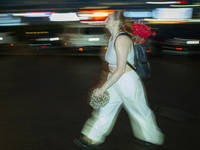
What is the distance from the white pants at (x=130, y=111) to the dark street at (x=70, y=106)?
27cm

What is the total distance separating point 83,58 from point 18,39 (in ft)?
16.7

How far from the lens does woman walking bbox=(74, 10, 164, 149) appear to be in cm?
277

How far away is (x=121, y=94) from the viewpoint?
302 centimetres

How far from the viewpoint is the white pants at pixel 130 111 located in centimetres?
297

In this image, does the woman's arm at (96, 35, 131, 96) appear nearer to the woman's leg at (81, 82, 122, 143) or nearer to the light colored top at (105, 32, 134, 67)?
the light colored top at (105, 32, 134, 67)

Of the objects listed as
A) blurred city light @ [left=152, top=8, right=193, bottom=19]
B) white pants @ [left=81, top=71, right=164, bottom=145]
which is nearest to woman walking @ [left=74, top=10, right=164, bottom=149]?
white pants @ [left=81, top=71, right=164, bottom=145]

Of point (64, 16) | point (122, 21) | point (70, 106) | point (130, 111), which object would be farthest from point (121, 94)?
point (64, 16)

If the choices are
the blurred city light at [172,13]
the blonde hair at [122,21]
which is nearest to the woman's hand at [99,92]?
the blonde hair at [122,21]

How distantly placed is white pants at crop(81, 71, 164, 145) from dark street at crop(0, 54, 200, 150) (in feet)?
0.90

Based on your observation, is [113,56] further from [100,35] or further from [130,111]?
[100,35]

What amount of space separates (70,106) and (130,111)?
2.24 meters

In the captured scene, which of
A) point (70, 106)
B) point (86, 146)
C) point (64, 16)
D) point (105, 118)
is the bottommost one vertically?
point (70, 106)

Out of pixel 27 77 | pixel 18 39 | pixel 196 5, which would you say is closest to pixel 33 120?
pixel 27 77

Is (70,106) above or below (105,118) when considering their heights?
below
